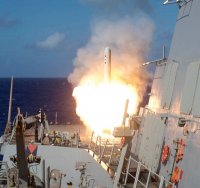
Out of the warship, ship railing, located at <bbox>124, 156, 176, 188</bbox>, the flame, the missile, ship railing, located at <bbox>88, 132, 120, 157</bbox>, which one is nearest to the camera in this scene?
ship railing, located at <bbox>124, 156, 176, 188</bbox>

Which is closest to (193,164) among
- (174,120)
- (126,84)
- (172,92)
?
(174,120)

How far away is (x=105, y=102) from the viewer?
59.3 ft

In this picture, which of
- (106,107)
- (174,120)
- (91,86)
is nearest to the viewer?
(174,120)

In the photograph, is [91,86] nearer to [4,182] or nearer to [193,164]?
[4,182]

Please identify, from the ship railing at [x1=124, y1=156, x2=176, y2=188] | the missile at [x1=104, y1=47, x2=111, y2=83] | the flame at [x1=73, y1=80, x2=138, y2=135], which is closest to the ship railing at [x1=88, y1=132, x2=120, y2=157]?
the flame at [x1=73, y1=80, x2=138, y2=135]

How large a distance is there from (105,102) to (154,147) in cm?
711

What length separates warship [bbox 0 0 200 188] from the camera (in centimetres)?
911

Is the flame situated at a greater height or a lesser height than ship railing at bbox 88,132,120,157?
greater

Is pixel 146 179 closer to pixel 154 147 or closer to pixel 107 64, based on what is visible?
pixel 154 147

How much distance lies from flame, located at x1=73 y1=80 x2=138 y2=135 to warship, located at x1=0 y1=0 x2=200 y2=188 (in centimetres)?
202

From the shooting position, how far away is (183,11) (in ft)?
37.3

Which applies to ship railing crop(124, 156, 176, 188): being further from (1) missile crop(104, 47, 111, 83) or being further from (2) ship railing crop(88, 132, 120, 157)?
(1) missile crop(104, 47, 111, 83)

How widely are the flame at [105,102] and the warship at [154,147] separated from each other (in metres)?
2.02

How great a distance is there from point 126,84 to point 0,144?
6.99 m
